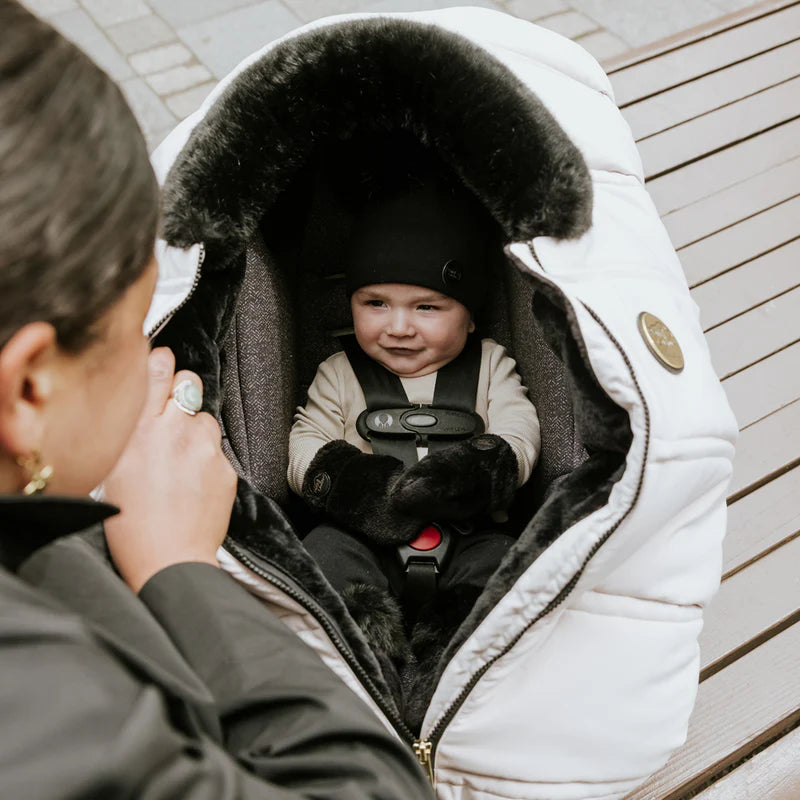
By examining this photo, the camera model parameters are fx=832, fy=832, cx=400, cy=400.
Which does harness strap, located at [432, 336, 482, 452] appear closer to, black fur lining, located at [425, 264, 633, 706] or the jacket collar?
black fur lining, located at [425, 264, 633, 706]

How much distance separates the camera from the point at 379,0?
275cm

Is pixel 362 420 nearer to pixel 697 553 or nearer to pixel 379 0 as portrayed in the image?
pixel 697 553

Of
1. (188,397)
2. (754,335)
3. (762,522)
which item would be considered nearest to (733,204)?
(754,335)

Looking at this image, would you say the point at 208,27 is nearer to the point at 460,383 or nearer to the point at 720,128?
the point at 720,128

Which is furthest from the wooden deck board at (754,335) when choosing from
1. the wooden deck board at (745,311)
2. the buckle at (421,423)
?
the buckle at (421,423)

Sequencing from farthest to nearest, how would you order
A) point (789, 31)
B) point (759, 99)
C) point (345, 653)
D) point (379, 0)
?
point (379, 0), point (789, 31), point (759, 99), point (345, 653)

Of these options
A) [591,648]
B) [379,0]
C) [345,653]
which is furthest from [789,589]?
[379,0]

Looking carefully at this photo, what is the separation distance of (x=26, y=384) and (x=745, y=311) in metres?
1.67

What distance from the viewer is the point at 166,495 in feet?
2.75

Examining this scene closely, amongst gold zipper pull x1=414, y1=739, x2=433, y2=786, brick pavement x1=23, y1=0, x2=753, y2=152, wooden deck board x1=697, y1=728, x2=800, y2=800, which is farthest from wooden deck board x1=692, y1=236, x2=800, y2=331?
gold zipper pull x1=414, y1=739, x2=433, y2=786

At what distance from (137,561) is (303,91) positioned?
2.28ft

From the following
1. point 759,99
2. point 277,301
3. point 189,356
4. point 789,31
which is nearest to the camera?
point 189,356

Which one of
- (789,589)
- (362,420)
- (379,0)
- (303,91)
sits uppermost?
(303,91)

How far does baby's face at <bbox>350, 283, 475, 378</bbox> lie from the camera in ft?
4.70
